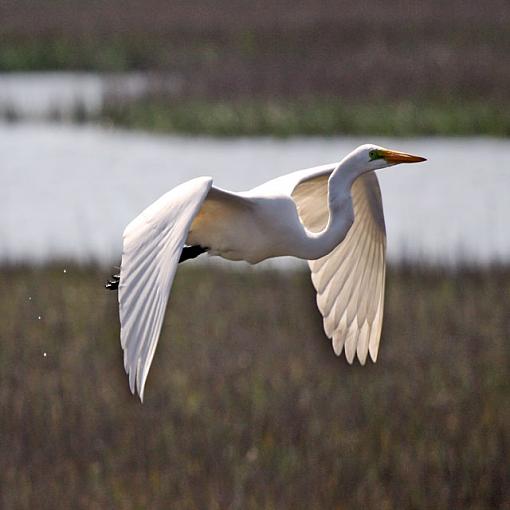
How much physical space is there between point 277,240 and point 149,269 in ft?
1.66

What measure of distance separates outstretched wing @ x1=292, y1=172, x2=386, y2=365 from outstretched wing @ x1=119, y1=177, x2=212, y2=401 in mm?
836

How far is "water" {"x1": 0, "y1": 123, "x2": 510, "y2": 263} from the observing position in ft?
37.2

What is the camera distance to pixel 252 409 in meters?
6.44

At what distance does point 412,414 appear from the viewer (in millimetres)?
6469

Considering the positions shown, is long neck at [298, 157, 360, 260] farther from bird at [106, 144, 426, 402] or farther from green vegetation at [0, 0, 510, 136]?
green vegetation at [0, 0, 510, 136]

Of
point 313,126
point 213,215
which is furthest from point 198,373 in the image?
point 313,126

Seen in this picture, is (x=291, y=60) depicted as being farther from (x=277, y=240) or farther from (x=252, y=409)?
(x=277, y=240)

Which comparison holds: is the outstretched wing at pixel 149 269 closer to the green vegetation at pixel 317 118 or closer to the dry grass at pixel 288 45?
the green vegetation at pixel 317 118

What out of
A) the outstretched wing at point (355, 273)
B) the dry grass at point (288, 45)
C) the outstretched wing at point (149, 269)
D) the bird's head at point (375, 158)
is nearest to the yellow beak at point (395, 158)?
the bird's head at point (375, 158)

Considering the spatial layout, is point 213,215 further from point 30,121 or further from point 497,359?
point 30,121

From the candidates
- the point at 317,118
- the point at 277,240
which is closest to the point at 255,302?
the point at 277,240

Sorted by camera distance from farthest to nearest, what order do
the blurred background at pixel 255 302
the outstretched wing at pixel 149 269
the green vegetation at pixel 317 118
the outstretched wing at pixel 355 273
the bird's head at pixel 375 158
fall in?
the green vegetation at pixel 317 118 → the blurred background at pixel 255 302 → the outstretched wing at pixel 355 273 → the bird's head at pixel 375 158 → the outstretched wing at pixel 149 269

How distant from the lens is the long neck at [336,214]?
331 centimetres

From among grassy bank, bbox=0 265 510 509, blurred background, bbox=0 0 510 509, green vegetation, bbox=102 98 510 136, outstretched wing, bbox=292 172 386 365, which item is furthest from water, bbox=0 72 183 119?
outstretched wing, bbox=292 172 386 365
